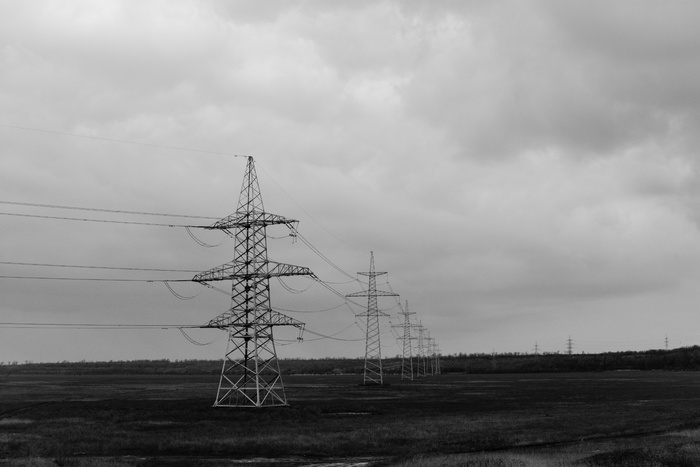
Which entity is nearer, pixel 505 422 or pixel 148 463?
pixel 148 463

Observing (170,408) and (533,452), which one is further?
(170,408)

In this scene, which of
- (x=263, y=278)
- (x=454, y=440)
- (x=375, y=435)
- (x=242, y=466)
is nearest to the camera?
(x=242, y=466)

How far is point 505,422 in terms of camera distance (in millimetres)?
57500

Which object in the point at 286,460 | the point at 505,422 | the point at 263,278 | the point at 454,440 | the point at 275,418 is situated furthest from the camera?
the point at 263,278

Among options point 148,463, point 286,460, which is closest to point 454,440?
point 286,460

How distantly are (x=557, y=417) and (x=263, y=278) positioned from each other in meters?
27.6

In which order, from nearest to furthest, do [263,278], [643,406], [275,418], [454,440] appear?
[454,440]
[275,418]
[263,278]
[643,406]

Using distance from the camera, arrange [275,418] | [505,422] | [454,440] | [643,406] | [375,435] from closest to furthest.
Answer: [454,440] → [375,435] → [505,422] → [275,418] → [643,406]

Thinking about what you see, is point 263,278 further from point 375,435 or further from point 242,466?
point 242,466

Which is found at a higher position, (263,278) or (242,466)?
(263,278)

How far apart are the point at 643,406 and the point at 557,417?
659 inches

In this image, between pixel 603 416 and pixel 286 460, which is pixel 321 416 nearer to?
pixel 603 416

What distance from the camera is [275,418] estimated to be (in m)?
62.2

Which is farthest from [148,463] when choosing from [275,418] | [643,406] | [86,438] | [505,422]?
[643,406]
